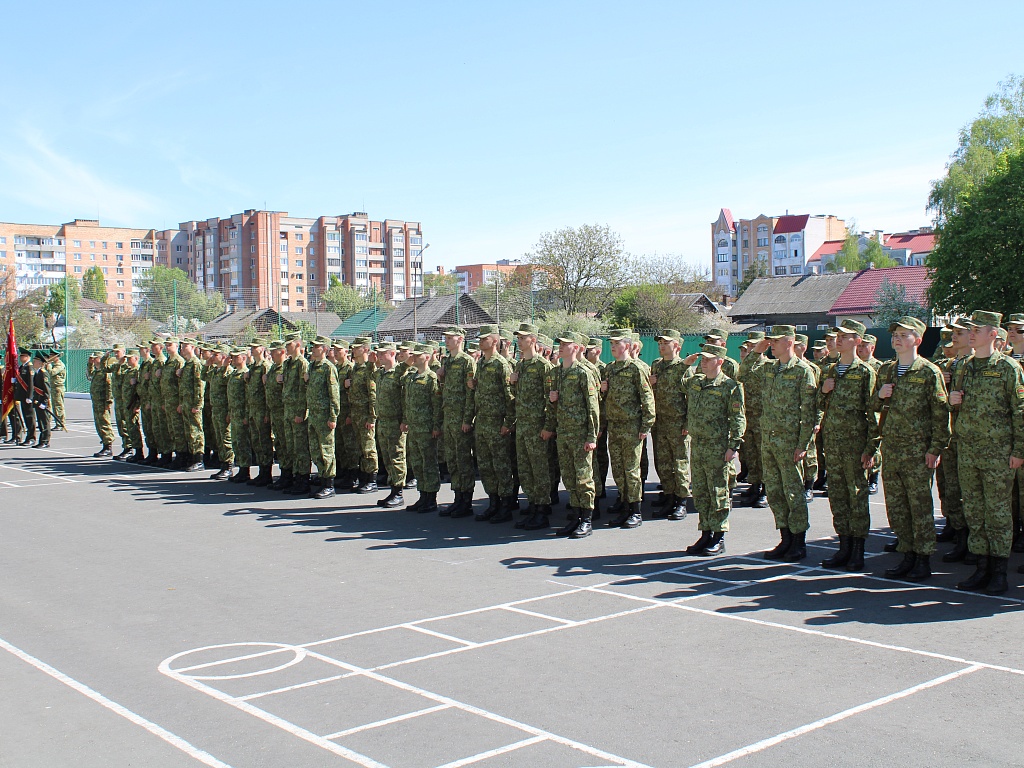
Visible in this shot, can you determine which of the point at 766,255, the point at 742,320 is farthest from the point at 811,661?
the point at 766,255

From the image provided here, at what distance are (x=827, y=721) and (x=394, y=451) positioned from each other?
794cm

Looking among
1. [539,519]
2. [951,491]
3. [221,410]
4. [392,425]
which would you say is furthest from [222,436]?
[951,491]

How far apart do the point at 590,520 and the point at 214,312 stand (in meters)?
27.9

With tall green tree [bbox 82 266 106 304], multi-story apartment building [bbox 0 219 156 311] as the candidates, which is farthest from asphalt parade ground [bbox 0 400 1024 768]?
multi-story apartment building [bbox 0 219 156 311]

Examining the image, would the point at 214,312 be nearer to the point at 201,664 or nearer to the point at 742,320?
the point at 201,664

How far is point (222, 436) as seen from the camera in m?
15.5

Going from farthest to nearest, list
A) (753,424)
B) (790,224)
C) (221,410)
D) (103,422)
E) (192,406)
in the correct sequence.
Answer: (790,224) → (103,422) → (192,406) → (221,410) → (753,424)

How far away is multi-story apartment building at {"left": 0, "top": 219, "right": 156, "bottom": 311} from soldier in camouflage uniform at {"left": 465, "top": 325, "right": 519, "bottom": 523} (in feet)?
455

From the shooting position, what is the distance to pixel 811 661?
19.2ft

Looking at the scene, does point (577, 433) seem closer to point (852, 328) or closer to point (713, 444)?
point (713, 444)

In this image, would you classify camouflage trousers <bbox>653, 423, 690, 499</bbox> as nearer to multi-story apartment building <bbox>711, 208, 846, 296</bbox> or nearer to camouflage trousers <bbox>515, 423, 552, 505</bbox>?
camouflage trousers <bbox>515, 423, 552, 505</bbox>

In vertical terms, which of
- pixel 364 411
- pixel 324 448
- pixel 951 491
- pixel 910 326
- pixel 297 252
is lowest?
pixel 951 491

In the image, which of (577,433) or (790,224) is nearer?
(577,433)

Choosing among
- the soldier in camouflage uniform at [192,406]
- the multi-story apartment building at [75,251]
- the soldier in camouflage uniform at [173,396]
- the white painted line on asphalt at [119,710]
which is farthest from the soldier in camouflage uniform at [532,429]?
the multi-story apartment building at [75,251]
